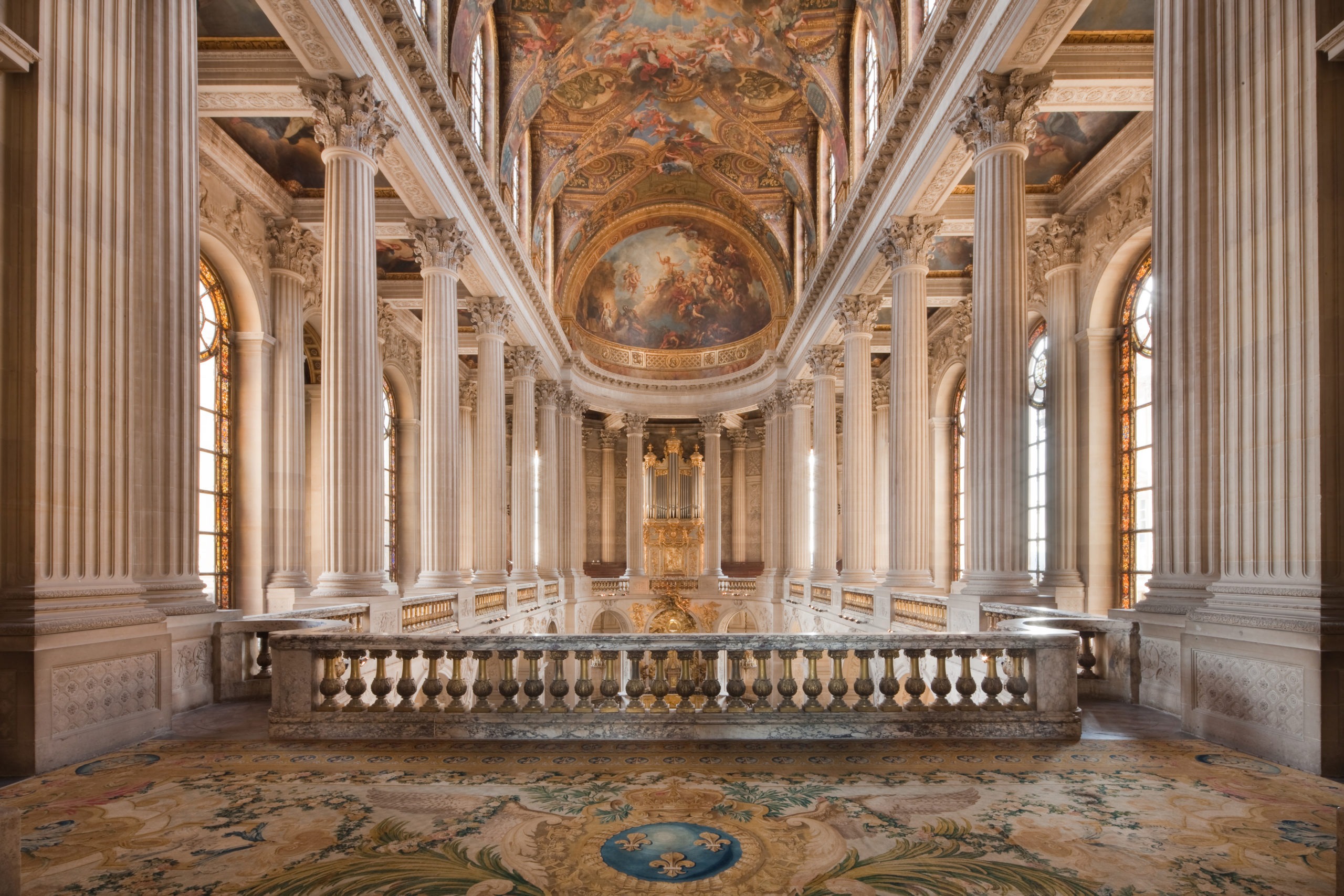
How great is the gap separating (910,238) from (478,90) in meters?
10.5

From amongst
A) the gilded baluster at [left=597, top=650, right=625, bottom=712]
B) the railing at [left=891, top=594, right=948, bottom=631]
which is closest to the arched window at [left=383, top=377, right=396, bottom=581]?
the railing at [left=891, top=594, right=948, bottom=631]

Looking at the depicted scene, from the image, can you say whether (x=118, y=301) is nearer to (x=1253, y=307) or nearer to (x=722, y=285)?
(x=1253, y=307)

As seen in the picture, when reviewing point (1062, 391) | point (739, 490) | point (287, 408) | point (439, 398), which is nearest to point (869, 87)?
point (1062, 391)

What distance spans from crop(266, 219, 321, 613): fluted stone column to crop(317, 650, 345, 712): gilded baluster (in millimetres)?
10466

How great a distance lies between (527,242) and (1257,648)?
2237 centimetres

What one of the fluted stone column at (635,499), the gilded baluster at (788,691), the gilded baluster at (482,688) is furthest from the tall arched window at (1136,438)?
the fluted stone column at (635,499)

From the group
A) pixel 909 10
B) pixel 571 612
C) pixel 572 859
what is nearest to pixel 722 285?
pixel 571 612

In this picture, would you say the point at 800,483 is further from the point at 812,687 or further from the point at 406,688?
the point at 406,688

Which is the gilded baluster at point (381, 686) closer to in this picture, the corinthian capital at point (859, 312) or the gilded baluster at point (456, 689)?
the gilded baluster at point (456, 689)

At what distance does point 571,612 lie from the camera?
98.0 ft

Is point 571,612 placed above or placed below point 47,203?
below

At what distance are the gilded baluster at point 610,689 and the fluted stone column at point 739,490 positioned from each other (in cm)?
3175

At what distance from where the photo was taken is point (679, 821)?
14.0 ft

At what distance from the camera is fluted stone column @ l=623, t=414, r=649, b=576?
33.2 m
